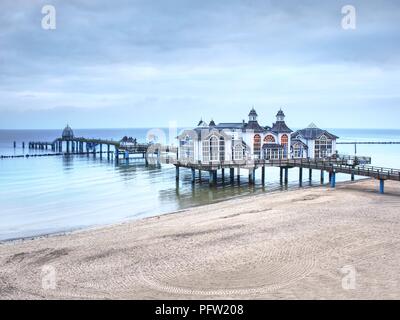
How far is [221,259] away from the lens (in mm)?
17031

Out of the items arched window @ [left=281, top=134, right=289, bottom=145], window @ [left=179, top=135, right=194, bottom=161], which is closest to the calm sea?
window @ [left=179, top=135, right=194, bottom=161]

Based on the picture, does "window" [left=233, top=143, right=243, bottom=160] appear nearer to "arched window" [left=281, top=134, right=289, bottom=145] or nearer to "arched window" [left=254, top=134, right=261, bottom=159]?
"arched window" [left=254, top=134, right=261, bottom=159]

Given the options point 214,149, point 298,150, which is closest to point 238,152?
point 214,149

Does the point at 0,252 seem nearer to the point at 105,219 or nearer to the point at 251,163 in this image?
the point at 105,219

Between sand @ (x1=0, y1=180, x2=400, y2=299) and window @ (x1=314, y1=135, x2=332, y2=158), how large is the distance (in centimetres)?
2203

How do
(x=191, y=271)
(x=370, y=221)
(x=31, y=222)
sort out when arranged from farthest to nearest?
1. (x=31, y=222)
2. (x=370, y=221)
3. (x=191, y=271)

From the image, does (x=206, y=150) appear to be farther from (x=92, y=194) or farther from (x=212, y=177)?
(x=92, y=194)

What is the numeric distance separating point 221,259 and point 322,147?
34448mm

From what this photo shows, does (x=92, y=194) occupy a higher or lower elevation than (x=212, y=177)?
lower

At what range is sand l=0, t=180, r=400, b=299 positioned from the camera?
13828 millimetres

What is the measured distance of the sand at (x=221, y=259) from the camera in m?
13.8
